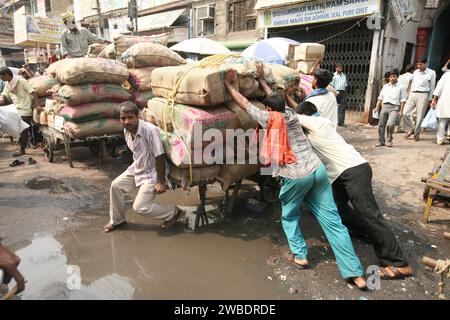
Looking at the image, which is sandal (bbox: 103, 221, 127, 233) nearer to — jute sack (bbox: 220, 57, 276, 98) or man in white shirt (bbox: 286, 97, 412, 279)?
jute sack (bbox: 220, 57, 276, 98)

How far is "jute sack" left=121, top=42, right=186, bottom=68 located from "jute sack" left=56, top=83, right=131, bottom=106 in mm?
503

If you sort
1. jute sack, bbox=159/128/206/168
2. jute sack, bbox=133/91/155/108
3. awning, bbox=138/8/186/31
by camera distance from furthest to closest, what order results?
awning, bbox=138/8/186/31 → jute sack, bbox=133/91/155/108 → jute sack, bbox=159/128/206/168

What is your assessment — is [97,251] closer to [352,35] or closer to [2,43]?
[352,35]

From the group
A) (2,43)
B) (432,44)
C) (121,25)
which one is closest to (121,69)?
(432,44)

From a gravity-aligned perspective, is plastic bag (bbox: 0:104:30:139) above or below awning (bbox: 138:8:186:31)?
below

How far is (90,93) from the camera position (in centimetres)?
534

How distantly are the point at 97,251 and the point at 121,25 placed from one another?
19254 mm

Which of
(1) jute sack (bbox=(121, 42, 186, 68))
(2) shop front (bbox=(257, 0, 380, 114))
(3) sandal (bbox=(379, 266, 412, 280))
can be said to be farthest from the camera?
(2) shop front (bbox=(257, 0, 380, 114))

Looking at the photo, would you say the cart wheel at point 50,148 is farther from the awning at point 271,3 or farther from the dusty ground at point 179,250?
the awning at point 271,3

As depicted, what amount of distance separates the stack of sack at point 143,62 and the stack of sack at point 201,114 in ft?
6.95

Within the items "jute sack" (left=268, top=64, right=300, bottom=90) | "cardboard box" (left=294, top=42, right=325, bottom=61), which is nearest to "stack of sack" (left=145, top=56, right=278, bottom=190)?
"jute sack" (left=268, top=64, right=300, bottom=90)

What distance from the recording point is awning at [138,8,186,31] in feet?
51.6
